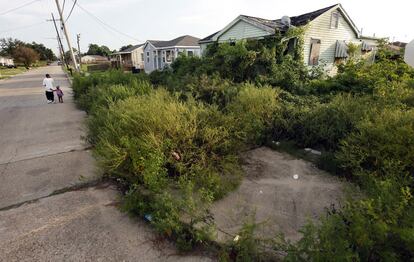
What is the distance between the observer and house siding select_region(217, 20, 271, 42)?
13281mm

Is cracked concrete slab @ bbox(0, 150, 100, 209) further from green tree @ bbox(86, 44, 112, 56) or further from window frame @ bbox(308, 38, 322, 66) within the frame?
green tree @ bbox(86, 44, 112, 56)

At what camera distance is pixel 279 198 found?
3.41 meters

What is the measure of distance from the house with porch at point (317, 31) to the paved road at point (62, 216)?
10846mm

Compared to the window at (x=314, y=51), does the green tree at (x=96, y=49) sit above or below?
above

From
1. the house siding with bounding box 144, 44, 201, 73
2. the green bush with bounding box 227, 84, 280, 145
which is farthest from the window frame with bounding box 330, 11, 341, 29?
the house siding with bounding box 144, 44, 201, 73

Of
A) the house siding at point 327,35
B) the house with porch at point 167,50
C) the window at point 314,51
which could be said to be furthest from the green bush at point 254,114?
the house with porch at point 167,50

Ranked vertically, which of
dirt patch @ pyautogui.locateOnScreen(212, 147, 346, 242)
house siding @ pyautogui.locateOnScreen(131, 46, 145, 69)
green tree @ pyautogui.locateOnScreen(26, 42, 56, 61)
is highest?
green tree @ pyautogui.locateOnScreen(26, 42, 56, 61)

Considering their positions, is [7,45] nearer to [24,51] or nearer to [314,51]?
[24,51]

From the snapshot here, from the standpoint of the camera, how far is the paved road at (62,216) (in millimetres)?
2576

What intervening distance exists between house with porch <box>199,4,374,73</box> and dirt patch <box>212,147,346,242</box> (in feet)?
31.4

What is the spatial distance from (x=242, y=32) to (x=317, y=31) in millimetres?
4245

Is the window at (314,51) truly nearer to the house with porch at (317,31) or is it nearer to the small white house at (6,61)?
the house with porch at (317,31)

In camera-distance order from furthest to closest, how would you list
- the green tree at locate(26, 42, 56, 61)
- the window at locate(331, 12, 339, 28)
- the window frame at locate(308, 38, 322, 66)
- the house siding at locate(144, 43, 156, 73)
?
the green tree at locate(26, 42, 56, 61), the house siding at locate(144, 43, 156, 73), the window at locate(331, 12, 339, 28), the window frame at locate(308, 38, 322, 66)

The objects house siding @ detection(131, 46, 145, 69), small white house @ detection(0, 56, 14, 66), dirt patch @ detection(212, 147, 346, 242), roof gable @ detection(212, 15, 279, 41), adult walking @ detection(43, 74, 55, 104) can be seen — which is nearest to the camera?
dirt patch @ detection(212, 147, 346, 242)
